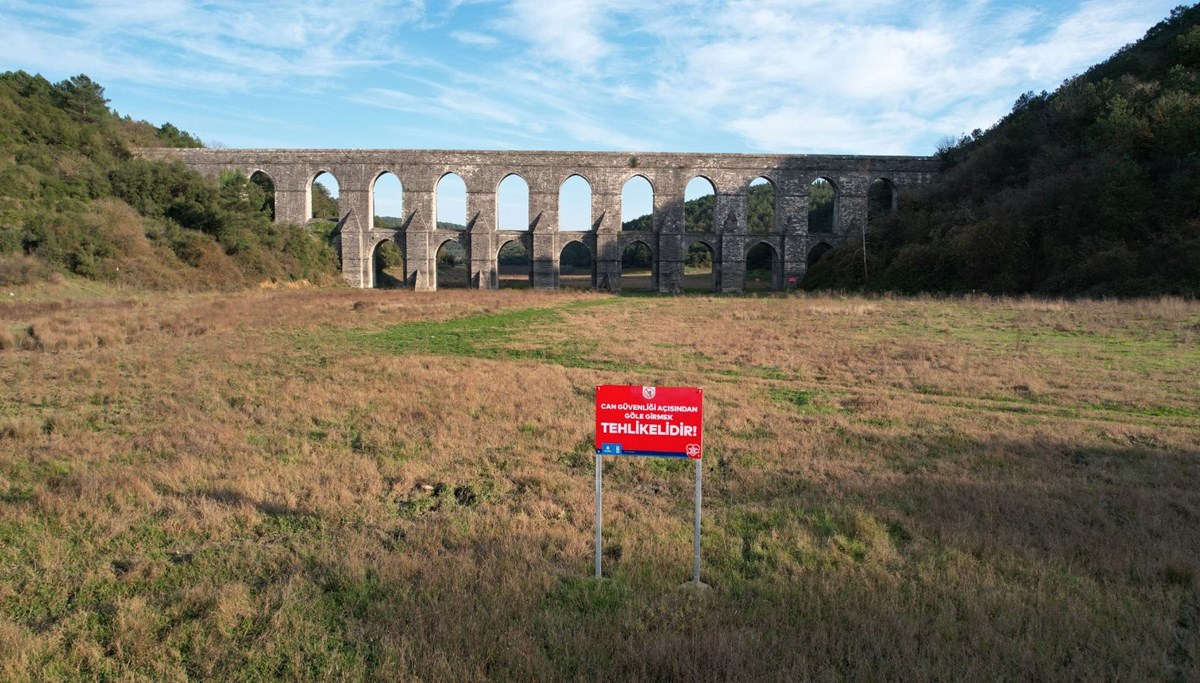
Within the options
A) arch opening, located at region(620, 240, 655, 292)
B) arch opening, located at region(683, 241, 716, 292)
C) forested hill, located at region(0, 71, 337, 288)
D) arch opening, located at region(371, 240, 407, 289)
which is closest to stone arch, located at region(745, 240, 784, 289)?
arch opening, located at region(683, 241, 716, 292)

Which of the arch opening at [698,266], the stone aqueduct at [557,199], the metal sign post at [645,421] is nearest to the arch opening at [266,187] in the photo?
the stone aqueduct at [557,199]

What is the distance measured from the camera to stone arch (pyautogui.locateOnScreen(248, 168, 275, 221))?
44.6 meters

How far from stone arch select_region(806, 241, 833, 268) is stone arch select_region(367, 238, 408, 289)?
1018 inches

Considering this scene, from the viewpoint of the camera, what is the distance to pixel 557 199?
45000 mm

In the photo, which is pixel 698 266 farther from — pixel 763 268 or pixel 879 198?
pixel 879 198

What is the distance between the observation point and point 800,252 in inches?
1757

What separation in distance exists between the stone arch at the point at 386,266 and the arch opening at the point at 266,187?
6755 millimetres

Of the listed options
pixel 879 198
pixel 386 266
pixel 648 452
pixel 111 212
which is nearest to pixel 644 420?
pixel 648 452

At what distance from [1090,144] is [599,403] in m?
34.1

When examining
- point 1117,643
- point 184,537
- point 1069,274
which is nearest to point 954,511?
point 1117,643

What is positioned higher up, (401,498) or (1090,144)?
(1090,144)

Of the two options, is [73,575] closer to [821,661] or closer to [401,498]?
[401,498]

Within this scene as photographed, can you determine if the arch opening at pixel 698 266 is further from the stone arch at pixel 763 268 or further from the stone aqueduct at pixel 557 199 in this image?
the stone aqueduct at pixel 557 199

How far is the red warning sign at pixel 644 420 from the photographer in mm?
4469
